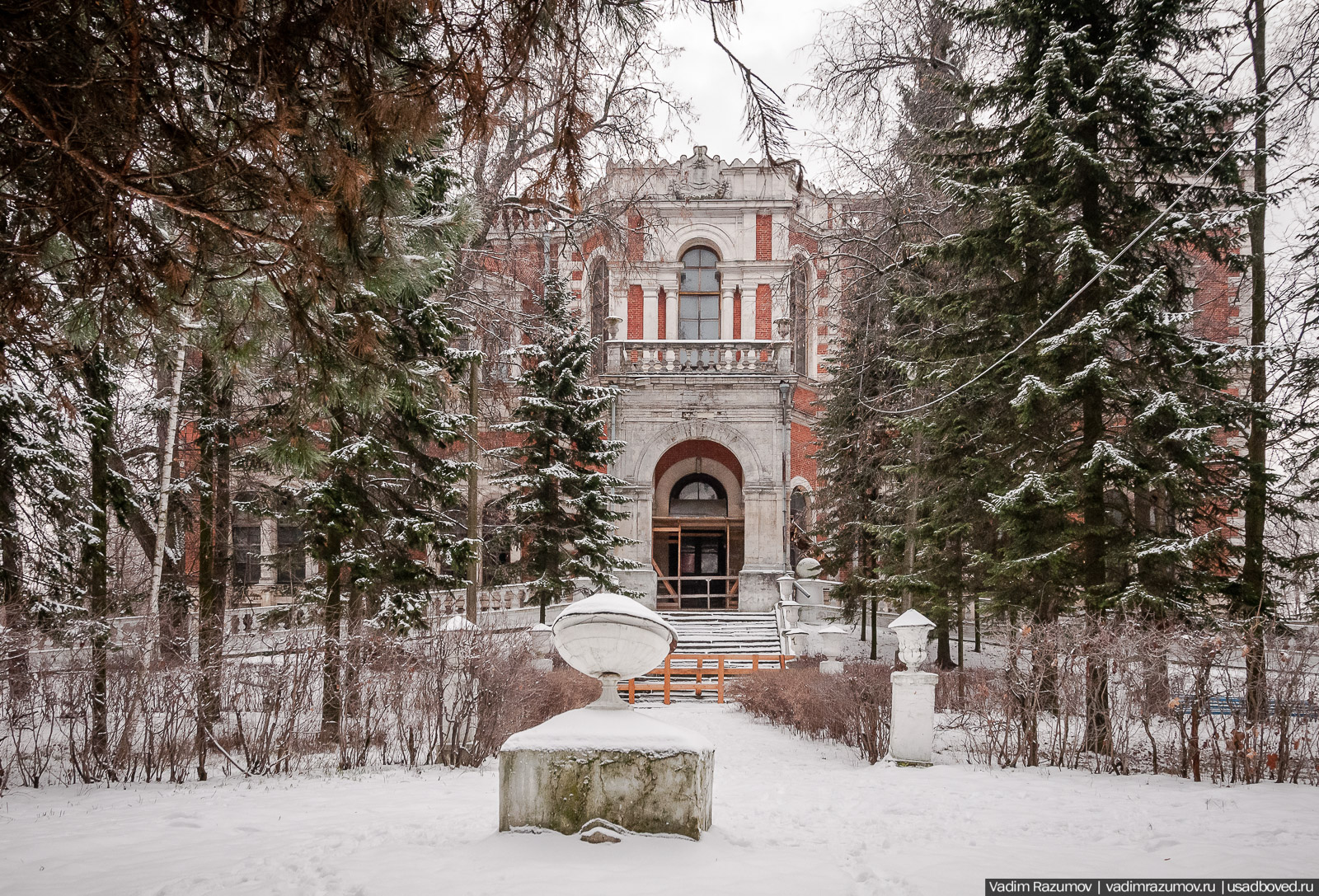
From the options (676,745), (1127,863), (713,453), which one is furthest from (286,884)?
(713,453)

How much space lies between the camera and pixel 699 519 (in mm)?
26562

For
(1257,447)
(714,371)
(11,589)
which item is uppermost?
(714,371)

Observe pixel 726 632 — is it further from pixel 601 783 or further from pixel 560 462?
pixel 601 783

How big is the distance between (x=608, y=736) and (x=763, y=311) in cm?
2309

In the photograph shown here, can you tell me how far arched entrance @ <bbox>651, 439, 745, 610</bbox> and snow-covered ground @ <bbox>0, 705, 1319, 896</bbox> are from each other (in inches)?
690

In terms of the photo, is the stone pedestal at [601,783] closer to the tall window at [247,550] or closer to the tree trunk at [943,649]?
the tree trunk at [943,649]

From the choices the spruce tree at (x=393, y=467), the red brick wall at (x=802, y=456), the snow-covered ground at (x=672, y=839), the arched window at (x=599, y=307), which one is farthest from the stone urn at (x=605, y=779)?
the red brick wall at (x=802, y=456)

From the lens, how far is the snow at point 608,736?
5488 mm

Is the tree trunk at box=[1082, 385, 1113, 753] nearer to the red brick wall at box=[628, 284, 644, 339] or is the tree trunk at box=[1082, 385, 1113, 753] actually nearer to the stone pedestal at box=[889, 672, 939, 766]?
the stone pedestal at box=[889, 672, 939, 766]

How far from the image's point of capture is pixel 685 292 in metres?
28.3

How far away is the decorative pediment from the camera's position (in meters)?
27.5

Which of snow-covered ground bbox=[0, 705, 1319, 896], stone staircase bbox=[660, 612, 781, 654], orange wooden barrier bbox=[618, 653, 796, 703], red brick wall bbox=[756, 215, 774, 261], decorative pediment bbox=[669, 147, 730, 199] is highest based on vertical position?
decorative pediment bbox=[669, 147, 730, 199]

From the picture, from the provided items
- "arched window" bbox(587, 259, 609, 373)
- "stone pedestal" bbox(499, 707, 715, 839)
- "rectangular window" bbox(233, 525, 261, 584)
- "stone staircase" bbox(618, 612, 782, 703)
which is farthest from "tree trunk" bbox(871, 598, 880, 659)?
"rectangular window" bbox(233, 525, 261, 584)

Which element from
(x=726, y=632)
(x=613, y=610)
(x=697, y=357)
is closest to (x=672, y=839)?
(x=613, y=610)
